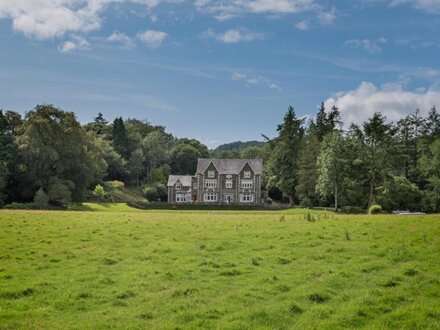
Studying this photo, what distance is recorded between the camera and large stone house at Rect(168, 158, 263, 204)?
325 ft

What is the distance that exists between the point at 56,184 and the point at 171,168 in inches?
2731

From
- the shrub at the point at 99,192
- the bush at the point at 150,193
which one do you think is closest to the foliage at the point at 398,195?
the shrub at the point at 99,192

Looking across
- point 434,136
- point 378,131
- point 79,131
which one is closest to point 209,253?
point 79,131

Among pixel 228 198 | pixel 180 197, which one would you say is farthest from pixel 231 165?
pixel 180 197

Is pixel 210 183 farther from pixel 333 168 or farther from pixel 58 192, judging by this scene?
pixel 58 192

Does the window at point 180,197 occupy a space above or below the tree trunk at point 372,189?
below

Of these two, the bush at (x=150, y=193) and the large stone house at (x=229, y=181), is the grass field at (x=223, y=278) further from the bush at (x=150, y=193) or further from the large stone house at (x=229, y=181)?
the bush at (x=150, y=193)

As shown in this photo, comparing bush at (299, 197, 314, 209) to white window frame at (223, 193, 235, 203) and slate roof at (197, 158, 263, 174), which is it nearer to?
slate roof at (197, 158, 263, 174)

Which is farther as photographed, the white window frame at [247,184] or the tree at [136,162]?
the tree at [136,162]

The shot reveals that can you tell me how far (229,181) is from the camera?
328 ft

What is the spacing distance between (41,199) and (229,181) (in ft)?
162

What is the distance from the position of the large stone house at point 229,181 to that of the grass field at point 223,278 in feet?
245

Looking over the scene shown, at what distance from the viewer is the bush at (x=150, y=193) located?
342 ft

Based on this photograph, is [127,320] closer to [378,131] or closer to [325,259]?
[325,259]
